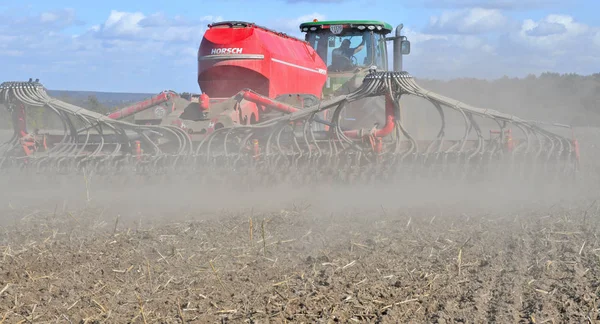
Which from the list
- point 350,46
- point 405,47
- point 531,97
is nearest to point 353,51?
point 350,46

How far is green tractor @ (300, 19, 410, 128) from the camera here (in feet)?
35.6

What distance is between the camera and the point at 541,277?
13.9 ft

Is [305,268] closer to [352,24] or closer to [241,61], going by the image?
[241,61]

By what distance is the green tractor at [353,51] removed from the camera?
10.8m

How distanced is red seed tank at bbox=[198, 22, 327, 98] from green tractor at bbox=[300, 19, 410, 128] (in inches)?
54.1

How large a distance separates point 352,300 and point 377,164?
4.40 meters

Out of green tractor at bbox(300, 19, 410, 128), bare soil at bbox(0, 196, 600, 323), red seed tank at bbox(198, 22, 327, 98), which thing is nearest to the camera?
bare soil at bbox(0, 196, 600, 323)

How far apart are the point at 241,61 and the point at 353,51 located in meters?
2.56

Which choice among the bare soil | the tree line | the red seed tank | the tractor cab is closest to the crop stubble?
the bare soil

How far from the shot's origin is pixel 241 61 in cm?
943

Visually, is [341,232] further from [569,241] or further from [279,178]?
[279,178]

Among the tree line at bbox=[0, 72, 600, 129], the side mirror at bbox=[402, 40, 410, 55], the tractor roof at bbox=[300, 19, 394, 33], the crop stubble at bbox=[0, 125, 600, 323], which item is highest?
the tractor roof at bbox=[300, 19, 394, 33]

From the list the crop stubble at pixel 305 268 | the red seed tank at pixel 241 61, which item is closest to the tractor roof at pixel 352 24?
the red seed tank at pixel 241 61

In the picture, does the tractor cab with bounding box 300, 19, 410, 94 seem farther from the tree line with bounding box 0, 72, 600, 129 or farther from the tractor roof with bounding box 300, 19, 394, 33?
the tree line with bounding box 0, 72, 600, 129
